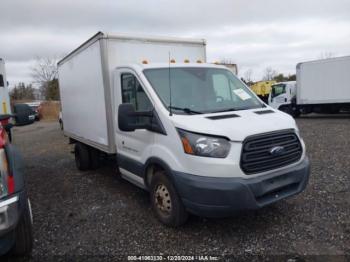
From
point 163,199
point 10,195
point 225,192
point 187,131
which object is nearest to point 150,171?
point 163,199

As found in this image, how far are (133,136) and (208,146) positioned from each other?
5.22ft

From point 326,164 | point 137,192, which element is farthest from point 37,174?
point 326,164

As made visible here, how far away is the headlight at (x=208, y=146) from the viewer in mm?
3686

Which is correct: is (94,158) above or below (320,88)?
below

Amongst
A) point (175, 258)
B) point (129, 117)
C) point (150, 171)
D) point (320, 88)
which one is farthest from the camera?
point (320, 88)

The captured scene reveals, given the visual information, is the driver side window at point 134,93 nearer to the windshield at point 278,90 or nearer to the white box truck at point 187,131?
the white box truck at point 187,131

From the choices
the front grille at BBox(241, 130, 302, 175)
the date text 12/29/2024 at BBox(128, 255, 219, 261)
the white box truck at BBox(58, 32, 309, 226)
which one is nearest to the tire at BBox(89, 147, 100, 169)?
the white box truck at BBox(58, 32, 309, 226)

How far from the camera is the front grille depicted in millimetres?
3727

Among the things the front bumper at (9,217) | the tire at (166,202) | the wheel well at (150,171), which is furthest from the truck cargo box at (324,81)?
the front bumper at (9,217)

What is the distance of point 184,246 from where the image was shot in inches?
154

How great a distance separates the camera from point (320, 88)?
19.4 meters

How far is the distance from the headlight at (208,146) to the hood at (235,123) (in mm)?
61

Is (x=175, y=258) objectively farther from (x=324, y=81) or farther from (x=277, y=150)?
(x=324, y=81)

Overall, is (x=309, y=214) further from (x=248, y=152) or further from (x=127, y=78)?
(x=127, y=78)
